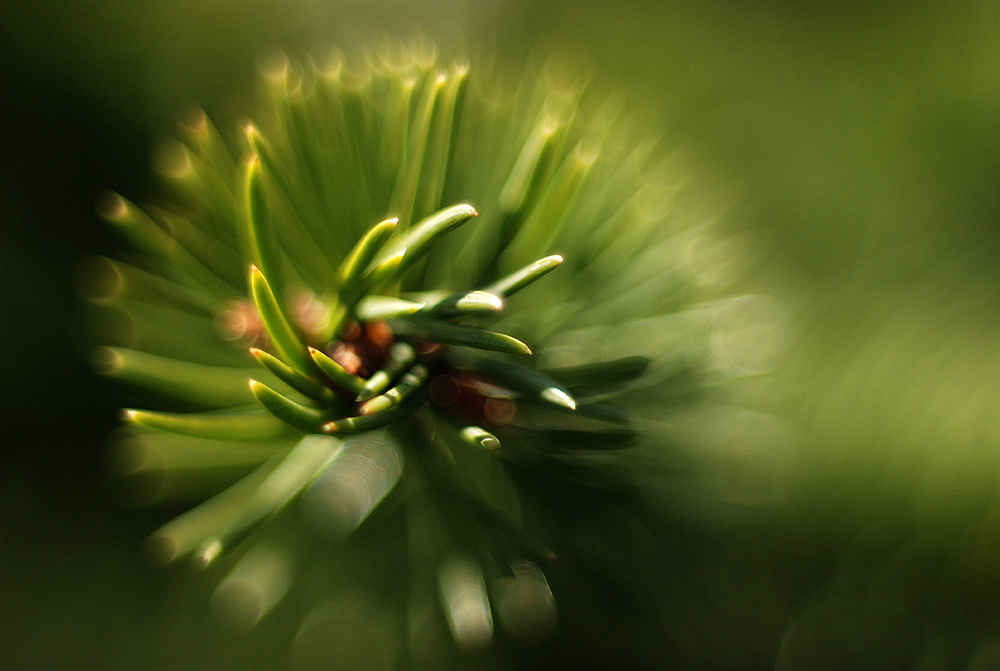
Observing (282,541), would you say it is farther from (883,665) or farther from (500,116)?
(883,665)

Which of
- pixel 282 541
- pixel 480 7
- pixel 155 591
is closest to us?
pixel 282 541

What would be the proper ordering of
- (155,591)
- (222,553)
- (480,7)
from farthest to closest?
(480,7) < (155,591) < (222,553)

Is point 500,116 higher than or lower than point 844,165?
higher

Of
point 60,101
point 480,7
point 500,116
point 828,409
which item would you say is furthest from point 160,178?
point 828,409

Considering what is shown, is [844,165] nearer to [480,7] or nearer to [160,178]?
A: [480,7]

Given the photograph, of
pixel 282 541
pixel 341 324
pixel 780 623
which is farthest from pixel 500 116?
pixel 780 623

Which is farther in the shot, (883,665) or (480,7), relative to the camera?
(480,7)

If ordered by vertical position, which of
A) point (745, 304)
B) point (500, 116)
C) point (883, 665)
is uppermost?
point (500, 116)
